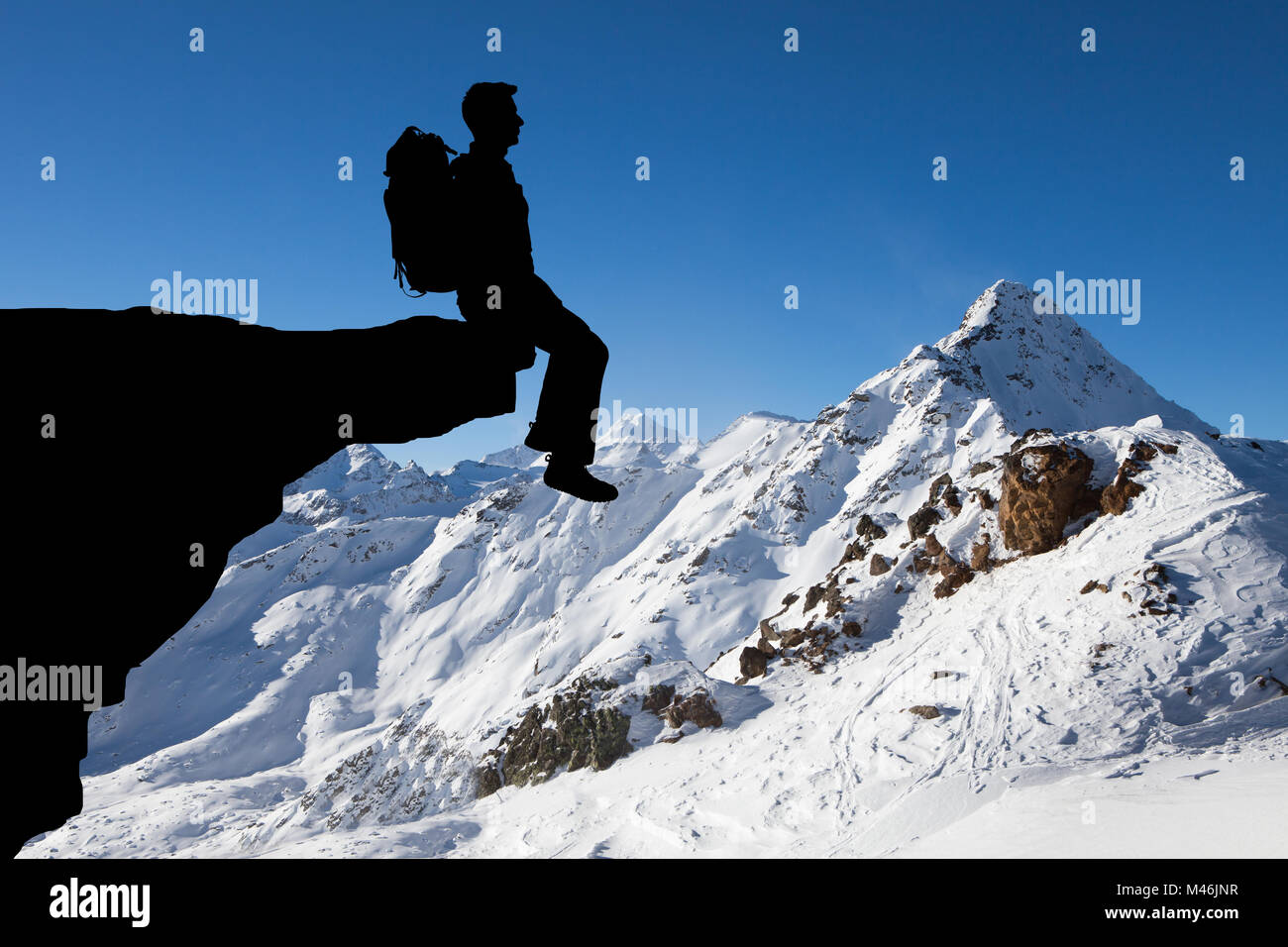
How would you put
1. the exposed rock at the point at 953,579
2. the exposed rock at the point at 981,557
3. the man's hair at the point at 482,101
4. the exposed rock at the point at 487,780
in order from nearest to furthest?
1. the man's hair at the point at 482,101
2. the exposed rock at the point at 981,557
3. the exposed rock at the point at 953,579
4. the exposed rock at the point at 487,780

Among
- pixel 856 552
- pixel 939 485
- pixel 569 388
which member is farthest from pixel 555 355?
pixel 939 485

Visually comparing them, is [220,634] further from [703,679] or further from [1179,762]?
[1179,762]

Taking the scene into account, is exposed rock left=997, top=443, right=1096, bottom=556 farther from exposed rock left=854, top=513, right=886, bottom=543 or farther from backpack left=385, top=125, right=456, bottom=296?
backpack left=385, top=125, right=456, bottom=296

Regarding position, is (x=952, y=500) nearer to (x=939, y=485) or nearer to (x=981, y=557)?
(x=981, y=557)

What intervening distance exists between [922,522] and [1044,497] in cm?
878

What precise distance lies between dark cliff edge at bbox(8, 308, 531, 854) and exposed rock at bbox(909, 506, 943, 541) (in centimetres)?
3705

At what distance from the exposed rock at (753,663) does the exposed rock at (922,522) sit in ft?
34.9

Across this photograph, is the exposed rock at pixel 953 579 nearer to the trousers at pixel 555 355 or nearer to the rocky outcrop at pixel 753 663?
the rocky outcrop at pixel 753 663

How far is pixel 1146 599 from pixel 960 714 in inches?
279

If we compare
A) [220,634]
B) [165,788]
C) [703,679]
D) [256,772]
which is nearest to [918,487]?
[703,679]

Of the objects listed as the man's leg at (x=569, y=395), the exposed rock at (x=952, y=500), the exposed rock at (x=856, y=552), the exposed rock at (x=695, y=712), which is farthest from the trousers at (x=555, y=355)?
the exposed rock at (x=856, y=552)

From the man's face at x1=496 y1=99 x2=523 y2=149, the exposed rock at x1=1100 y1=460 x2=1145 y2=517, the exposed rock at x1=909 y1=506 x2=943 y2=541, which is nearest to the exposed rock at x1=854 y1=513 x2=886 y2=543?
the exposed rock at x1=909 y1=506 x2=943 y2=541

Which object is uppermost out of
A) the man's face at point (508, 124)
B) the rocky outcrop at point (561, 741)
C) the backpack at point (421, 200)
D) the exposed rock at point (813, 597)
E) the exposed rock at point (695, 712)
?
the man's face at point (508, 124)

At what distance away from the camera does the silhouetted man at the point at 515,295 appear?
4031 millimetres
